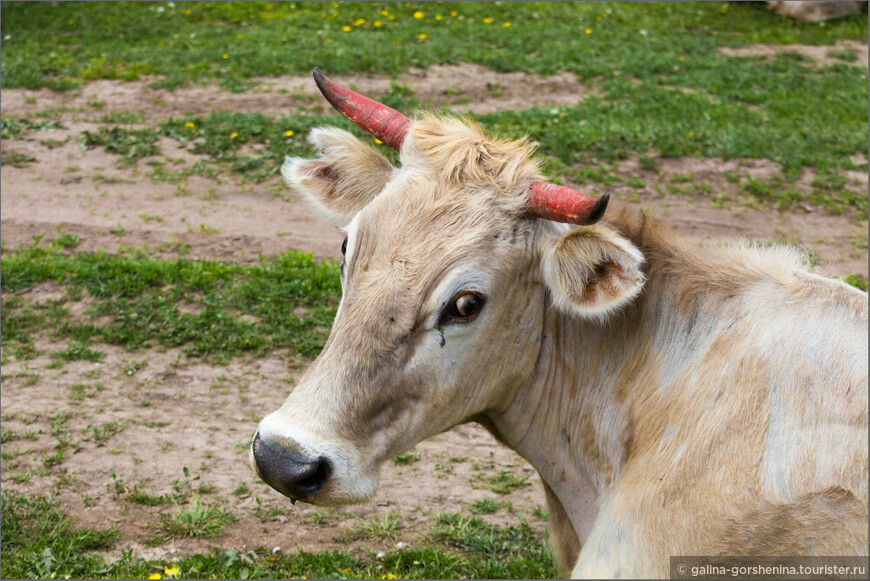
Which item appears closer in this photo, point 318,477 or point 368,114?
point 318,477

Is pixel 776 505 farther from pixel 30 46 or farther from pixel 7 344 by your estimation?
pixel 30 46

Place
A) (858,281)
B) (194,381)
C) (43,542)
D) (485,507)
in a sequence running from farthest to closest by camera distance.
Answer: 1. (858,281)
2. (194,381)
3. (485,507)
4. (43,542)

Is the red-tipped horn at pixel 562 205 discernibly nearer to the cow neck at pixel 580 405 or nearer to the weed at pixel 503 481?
the cow neck at pixel 580 405

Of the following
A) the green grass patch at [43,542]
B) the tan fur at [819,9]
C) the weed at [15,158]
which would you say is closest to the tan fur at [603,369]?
the green grass patch at [43,542]

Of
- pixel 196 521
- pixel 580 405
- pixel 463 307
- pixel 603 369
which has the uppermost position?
pixel 463 307

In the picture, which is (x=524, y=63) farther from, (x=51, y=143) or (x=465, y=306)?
(x=465, y=306)

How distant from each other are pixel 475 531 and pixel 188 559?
1952 mm

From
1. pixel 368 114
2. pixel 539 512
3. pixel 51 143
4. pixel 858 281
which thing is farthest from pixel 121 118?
pixel 858 281

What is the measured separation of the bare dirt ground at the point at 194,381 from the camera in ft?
20.1

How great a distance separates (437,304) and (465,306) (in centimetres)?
15

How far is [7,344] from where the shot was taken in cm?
797

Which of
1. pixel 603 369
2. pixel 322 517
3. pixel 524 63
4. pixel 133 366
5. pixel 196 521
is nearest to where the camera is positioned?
pixel 603 369

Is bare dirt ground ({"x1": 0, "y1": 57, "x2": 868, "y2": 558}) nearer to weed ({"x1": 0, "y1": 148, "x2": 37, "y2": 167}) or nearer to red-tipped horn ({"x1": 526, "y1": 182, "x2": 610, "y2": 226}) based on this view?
weed ({"x1": 0, "y1": 148, "x2": 37, "y2": 167})

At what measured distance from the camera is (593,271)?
393 centimetres
